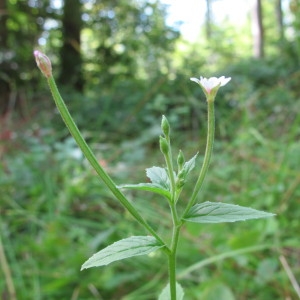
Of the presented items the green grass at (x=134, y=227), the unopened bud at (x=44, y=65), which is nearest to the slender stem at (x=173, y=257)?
the unopened bud at (x=44, y=65)

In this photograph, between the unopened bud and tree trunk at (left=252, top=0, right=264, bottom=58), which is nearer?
the unopened bud

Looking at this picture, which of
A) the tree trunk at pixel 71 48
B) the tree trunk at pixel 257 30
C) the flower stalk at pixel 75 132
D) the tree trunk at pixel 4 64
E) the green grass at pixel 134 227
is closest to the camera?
the flower stalk at pixel 75 132

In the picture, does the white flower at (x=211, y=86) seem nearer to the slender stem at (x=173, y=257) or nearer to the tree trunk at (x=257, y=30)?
the slender stem at (x=173, y=257)

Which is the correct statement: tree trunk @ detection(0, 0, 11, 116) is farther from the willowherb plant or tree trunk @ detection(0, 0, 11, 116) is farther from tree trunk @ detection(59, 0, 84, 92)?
the willowherb plant

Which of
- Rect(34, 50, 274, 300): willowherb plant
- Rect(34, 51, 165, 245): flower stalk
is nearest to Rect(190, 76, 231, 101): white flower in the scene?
Rect(34, 50, 274, 300): willowherb plant

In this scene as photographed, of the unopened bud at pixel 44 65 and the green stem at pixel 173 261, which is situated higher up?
the unopened bud at pixel 44 65

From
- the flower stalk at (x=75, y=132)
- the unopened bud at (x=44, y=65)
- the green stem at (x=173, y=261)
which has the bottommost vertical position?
the green stem at (x=173, y=261)

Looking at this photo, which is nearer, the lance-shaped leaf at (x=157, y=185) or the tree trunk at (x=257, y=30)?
the lance-shaped leaf at (x=157, y=185)

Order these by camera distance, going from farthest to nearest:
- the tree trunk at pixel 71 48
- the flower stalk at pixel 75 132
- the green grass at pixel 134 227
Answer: the tree trunk at pixel 71 48 < the green grass at pixel 134 227 < the flower stalk at pixel 75 132
